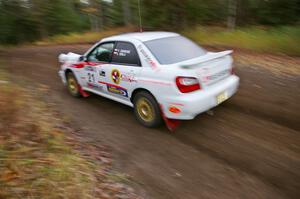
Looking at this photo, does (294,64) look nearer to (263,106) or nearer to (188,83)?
(263,106)

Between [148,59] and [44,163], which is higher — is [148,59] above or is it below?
above

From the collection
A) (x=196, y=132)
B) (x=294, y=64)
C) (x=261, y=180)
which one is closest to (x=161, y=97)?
(x=196, y=132)

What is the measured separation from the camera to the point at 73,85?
288 inches

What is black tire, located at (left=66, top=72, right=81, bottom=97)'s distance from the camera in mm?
7130

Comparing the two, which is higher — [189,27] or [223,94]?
[189,27]

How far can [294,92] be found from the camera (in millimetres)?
6199

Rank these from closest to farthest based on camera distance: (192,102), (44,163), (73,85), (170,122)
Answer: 1. (44,163)
2. (192,102)
3. (170,122)
4. (73,85)

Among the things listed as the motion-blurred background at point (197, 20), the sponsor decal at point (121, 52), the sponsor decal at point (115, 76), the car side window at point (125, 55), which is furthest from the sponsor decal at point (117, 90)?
the motion-blurred background at point (197, 20)

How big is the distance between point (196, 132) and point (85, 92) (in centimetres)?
320

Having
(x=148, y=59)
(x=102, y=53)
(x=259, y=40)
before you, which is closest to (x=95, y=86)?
(x=102, y=53)

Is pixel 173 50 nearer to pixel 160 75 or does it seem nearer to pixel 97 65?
pixel 160 75

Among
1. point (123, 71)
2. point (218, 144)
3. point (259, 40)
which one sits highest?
point (259, 40)

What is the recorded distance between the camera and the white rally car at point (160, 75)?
4.59m

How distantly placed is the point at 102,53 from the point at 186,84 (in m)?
2.30
